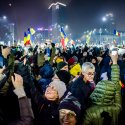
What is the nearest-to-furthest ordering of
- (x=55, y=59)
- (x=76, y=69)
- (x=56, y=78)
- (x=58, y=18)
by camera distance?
(x=56, y=78), (x=76, y=69), (x=55, y=59), (x=58, y=18)

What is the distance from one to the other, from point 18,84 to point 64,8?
170 m

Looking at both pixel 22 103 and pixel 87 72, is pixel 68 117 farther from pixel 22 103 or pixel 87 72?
pixel 87 72

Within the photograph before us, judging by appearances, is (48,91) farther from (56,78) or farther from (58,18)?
(58,18)

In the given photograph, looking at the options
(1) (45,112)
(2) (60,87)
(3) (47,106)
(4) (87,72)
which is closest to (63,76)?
(2) (60,87)

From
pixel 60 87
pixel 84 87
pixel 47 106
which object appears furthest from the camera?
pixel 60 87

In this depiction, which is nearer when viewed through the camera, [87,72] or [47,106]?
[47,106]

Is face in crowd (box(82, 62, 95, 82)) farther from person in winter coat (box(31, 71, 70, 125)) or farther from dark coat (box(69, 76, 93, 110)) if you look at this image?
person in winter coat (box(31, 71, 70, 125))

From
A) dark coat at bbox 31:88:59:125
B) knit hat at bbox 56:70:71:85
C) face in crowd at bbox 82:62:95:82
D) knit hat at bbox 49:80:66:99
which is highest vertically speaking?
face in crowd at bbox 82:62:95:82

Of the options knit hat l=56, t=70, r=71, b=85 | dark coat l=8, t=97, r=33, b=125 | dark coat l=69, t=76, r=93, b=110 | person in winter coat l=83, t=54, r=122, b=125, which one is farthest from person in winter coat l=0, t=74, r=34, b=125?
knit hat l=56, t=70, r=71, b=85

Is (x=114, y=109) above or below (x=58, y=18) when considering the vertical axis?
below

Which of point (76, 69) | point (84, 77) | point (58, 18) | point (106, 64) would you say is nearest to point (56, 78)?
point (84, 77)

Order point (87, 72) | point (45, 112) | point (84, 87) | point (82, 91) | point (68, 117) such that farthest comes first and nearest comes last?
point (87, 72) → point (84, 87) → point (82, 91) → point (45, 112) → point (68, 117)

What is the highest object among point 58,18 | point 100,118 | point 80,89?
point 58,18

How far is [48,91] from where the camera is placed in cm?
454
